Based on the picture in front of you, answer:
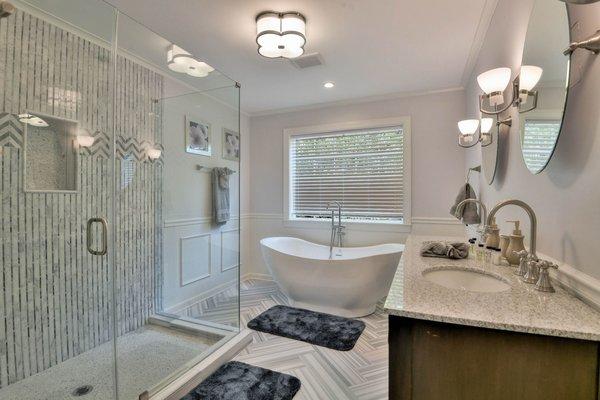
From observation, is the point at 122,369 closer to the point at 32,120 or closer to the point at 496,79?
the point at 32,120

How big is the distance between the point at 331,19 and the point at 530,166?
1.54 metres

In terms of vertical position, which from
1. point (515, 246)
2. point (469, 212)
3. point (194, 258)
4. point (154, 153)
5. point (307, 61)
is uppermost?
point (307, 61)

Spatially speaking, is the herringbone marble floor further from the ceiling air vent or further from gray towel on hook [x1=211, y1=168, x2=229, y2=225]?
the ceiling air vent

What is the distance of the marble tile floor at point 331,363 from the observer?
5.84 feet

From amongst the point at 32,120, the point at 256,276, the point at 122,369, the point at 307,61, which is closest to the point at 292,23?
the point at 307,61

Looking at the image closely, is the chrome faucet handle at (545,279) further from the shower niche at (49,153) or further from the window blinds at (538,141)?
the shower niche at (49,153)

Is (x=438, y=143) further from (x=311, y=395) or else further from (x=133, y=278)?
(x=133, y=278)

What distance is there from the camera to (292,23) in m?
1.93

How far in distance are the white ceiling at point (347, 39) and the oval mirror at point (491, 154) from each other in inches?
30.5

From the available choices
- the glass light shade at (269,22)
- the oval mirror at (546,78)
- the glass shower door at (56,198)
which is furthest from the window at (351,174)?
the glass shower door at (56,198)

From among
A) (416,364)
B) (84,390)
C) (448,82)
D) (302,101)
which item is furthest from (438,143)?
(84,390)

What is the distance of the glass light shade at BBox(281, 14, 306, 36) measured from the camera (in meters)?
1.91

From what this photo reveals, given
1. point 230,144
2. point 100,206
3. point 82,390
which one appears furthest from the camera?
point 230,144

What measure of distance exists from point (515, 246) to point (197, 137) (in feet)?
9.42
